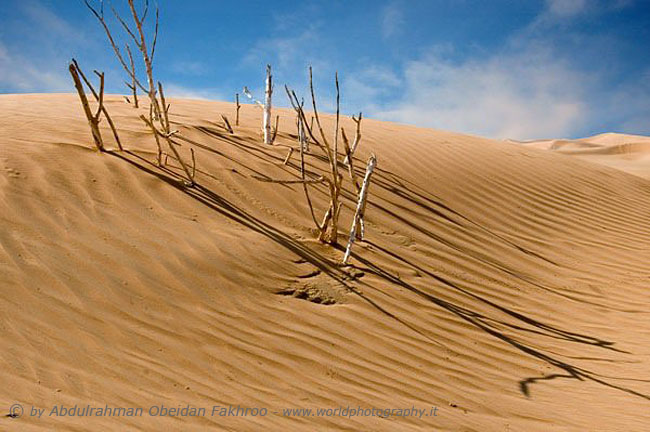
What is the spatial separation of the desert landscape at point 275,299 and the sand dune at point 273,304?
0.05 feet

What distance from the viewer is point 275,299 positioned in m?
2.95

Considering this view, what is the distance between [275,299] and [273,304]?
6cm

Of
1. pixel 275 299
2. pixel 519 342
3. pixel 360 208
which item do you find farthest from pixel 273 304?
pixel 519 342

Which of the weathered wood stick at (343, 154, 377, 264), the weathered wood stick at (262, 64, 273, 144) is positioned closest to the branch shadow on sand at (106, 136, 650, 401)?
the weathered wood stick at (343, 154, 377, 264)

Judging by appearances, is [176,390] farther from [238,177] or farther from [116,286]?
[238,177]

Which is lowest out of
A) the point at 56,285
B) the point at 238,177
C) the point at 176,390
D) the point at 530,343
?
the point at 530,343

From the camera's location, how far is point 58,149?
→ 386cm

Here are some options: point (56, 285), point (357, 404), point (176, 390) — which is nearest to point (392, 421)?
point (357, 404)

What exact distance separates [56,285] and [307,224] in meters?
2.03

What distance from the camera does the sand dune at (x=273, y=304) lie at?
82.6 inches

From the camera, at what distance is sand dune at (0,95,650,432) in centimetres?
210

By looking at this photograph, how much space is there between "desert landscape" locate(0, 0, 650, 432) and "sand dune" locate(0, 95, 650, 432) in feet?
0.05

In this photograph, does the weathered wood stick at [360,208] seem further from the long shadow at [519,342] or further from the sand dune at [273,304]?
the long shadow at [519,342]

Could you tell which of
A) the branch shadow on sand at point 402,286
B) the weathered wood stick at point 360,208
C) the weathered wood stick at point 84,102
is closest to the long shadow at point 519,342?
the branch shadow on sand at point 402,286
